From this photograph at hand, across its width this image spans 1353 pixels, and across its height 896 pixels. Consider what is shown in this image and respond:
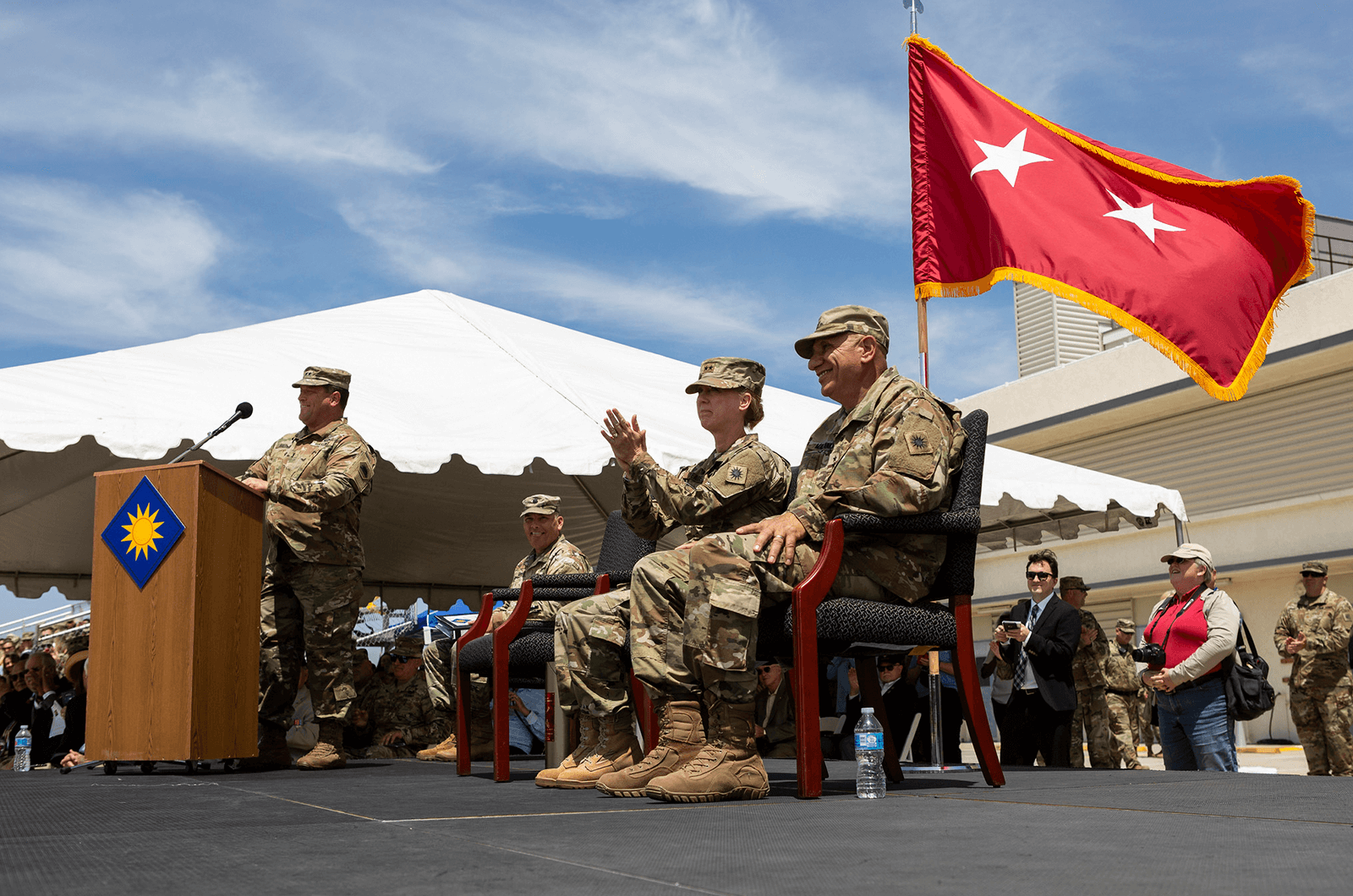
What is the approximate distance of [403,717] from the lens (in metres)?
8.66

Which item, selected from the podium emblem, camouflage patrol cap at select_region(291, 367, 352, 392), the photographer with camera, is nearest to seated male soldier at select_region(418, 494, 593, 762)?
camouflage patrol cap at select_region(291, 367, 352, 392)

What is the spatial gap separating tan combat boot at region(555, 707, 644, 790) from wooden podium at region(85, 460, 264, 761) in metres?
1.57

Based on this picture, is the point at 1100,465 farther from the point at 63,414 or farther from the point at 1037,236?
the point at 63,414

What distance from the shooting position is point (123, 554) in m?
4.57

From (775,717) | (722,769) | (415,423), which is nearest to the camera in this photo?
(722,769)

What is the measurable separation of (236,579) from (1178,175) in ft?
17.8

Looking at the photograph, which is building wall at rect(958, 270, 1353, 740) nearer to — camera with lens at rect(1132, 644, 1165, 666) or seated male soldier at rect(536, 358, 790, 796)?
camera with lens at rect(1132, 644, 1165, 666)

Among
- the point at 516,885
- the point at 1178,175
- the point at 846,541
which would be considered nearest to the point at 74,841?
the point at 516,885

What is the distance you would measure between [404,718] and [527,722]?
1107mm

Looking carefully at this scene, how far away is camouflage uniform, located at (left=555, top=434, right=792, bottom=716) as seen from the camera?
3695 mm

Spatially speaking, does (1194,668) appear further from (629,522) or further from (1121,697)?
(1121,697)

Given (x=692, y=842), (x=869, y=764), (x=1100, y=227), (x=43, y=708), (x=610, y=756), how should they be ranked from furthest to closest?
(x=43, y=708), (x=1100, y=227), (x=610, y=756), (x=869, y=764), (x=692, y=842)

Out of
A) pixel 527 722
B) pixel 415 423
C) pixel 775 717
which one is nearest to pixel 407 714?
pixel 527 722

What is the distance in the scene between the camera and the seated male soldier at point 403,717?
334 inches
